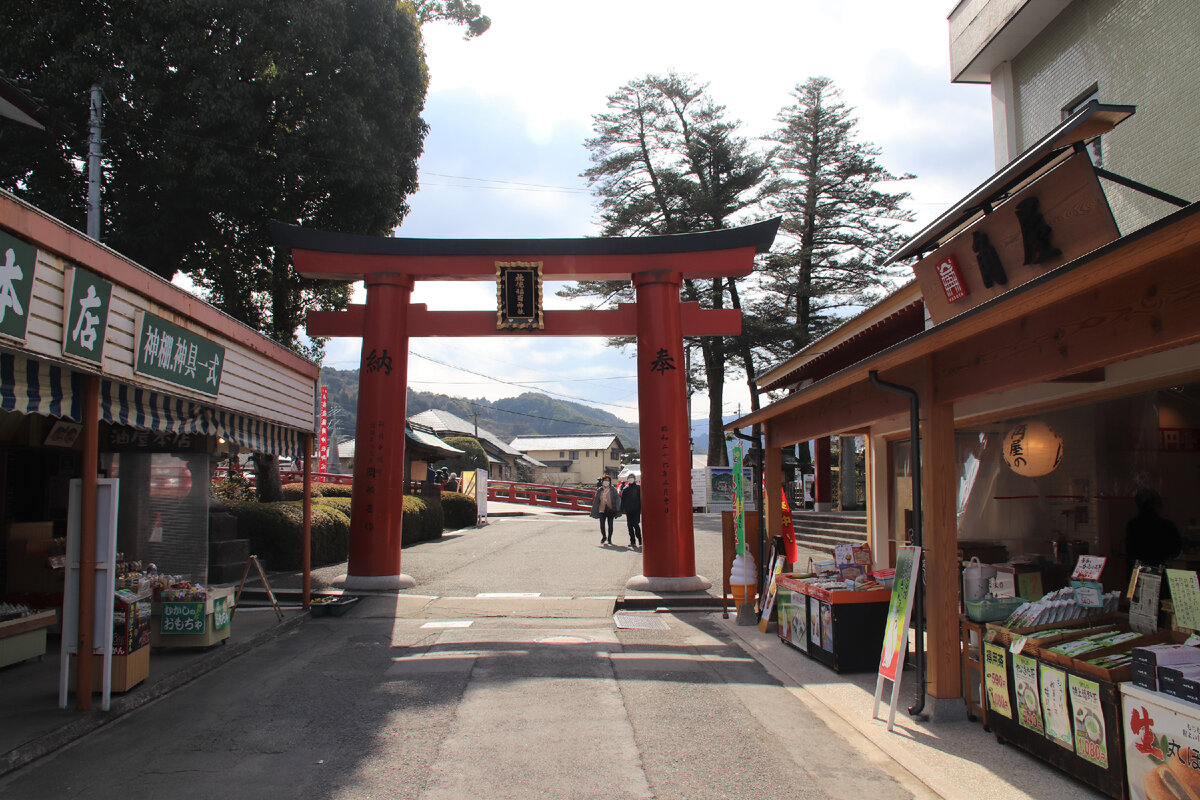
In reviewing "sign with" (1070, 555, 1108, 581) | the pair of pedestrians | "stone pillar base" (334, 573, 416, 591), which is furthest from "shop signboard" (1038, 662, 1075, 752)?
the pair of pedestrians

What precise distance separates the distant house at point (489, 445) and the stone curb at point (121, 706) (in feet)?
162

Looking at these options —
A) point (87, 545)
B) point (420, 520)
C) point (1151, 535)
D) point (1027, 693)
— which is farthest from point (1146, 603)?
point (420, 520)

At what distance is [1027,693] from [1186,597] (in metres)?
1.06

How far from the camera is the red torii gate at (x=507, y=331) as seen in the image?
1223 cm

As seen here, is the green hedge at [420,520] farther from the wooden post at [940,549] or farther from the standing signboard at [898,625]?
the wooden post at [940,549]

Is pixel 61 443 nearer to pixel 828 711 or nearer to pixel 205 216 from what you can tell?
pixel 205 216

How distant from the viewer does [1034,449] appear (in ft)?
28.3

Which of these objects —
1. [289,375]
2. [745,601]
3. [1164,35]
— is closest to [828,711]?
[745,601]

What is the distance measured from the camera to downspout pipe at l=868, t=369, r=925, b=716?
5.76m

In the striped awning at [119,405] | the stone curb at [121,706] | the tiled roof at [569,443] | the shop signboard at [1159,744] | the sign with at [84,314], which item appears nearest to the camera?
the shop signboard at [1159,744]

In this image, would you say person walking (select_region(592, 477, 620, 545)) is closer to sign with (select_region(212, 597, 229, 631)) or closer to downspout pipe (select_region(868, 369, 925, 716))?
sign with (select_region(212, 597, 229, 631))

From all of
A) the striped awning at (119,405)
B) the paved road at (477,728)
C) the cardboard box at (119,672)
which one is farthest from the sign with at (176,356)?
the paved road at (477,728)

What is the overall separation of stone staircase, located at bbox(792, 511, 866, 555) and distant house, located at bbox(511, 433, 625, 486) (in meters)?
62.3

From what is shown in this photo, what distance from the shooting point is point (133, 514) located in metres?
9.37
